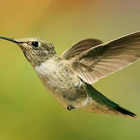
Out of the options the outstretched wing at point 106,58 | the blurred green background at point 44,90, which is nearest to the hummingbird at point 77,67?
the outstretched wing at point 106,58

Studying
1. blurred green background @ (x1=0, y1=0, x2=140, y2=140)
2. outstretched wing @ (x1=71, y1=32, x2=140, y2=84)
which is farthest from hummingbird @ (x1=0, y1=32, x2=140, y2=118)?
blurred green background @ (x1=0, y1=0, x2=140, y2=140)

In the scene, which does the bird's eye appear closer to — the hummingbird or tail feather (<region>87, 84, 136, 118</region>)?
the hummingbird

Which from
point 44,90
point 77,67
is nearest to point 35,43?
point 77,67

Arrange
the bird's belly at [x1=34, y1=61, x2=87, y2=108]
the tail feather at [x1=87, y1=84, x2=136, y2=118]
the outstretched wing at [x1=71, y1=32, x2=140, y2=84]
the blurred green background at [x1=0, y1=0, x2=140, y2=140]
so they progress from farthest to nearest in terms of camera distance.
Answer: the blurred green background at [x1=0, y1=0, x2=140, y2=140] < the tail feather at [x1=87, y1=84, x2=136, y2=118] < the bird's belly at [x1=34, y1=61, x2=87, y2=108] < the outstretched wing at [x1=71, y1=32, x2=140, y2=84]

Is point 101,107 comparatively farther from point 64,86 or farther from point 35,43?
point 35,43

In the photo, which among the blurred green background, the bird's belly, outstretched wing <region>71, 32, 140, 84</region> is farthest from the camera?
the blurred green background

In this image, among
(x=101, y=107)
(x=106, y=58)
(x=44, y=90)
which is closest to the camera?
(x=106, y=58)
